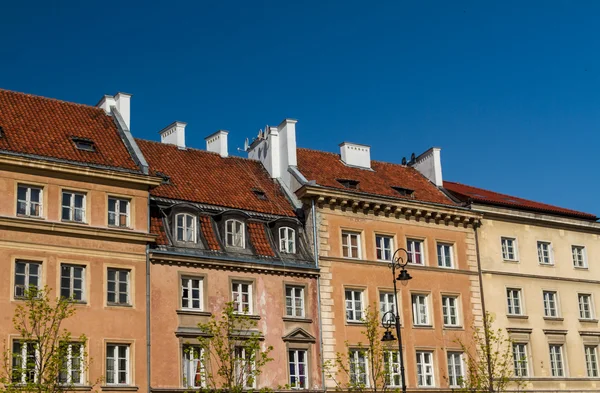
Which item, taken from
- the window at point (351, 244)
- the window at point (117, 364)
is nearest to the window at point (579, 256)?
the window at point (351, 244)

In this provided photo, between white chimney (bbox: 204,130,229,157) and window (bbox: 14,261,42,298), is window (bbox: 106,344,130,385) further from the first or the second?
white chimney (bbox: 204,130,229,157)

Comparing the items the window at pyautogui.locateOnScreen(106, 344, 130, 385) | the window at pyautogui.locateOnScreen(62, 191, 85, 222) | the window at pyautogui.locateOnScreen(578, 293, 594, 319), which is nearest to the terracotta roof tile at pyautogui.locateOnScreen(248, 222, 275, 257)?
the window at pyautogui.locateOnScreen(106, 344, 130, 385)

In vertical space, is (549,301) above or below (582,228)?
below

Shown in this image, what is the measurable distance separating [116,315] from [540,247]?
79.5ft

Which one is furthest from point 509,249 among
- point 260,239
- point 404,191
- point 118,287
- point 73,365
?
point 73,365

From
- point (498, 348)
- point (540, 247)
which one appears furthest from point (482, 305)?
point (540, 247)

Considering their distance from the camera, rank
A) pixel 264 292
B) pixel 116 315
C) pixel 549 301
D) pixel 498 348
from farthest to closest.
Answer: pixel 549 301, pixel 498 348, pixel 264 292, pixel 116 315

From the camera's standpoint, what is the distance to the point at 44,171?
3497cm

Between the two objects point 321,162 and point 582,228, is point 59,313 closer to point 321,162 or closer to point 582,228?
point 321,162

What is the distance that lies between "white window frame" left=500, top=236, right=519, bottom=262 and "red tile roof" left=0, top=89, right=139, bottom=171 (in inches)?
793

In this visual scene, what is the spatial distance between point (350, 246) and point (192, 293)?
8648 millimetres

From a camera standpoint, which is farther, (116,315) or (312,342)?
(312,342)

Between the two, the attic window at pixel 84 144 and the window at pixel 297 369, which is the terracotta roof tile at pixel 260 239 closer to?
the window at pixel 297 369

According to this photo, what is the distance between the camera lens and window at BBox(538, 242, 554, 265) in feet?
163
